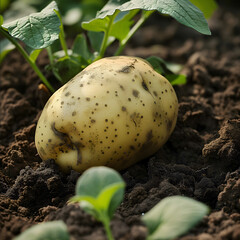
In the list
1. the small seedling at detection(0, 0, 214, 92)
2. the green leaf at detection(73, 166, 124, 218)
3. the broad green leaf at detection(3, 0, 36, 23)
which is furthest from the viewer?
the broad green leaf at detection(3, 0, 36, 23)

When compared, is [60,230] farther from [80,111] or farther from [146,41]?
[146,41]

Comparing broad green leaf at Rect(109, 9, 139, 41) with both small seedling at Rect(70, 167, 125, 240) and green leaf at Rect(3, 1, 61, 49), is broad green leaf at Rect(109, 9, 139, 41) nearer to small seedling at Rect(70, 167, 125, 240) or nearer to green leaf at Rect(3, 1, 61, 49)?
green leaf at Rect(3, 1, 61, 49)

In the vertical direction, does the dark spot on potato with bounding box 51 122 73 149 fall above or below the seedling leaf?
above

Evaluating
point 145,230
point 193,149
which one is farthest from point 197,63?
point 145,230

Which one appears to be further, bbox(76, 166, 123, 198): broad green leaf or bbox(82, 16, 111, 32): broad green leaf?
bbox(82, 16, 111, 32): broad green leaf

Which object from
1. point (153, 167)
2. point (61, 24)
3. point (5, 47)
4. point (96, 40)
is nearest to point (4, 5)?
point (5, 47)

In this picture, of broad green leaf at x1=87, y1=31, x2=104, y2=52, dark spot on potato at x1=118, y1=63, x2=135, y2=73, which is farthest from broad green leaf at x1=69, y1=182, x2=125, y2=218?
broad green leaf at x1=87, y1=31, x2=104, y2=52

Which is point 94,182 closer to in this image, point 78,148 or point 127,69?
point 78,148
